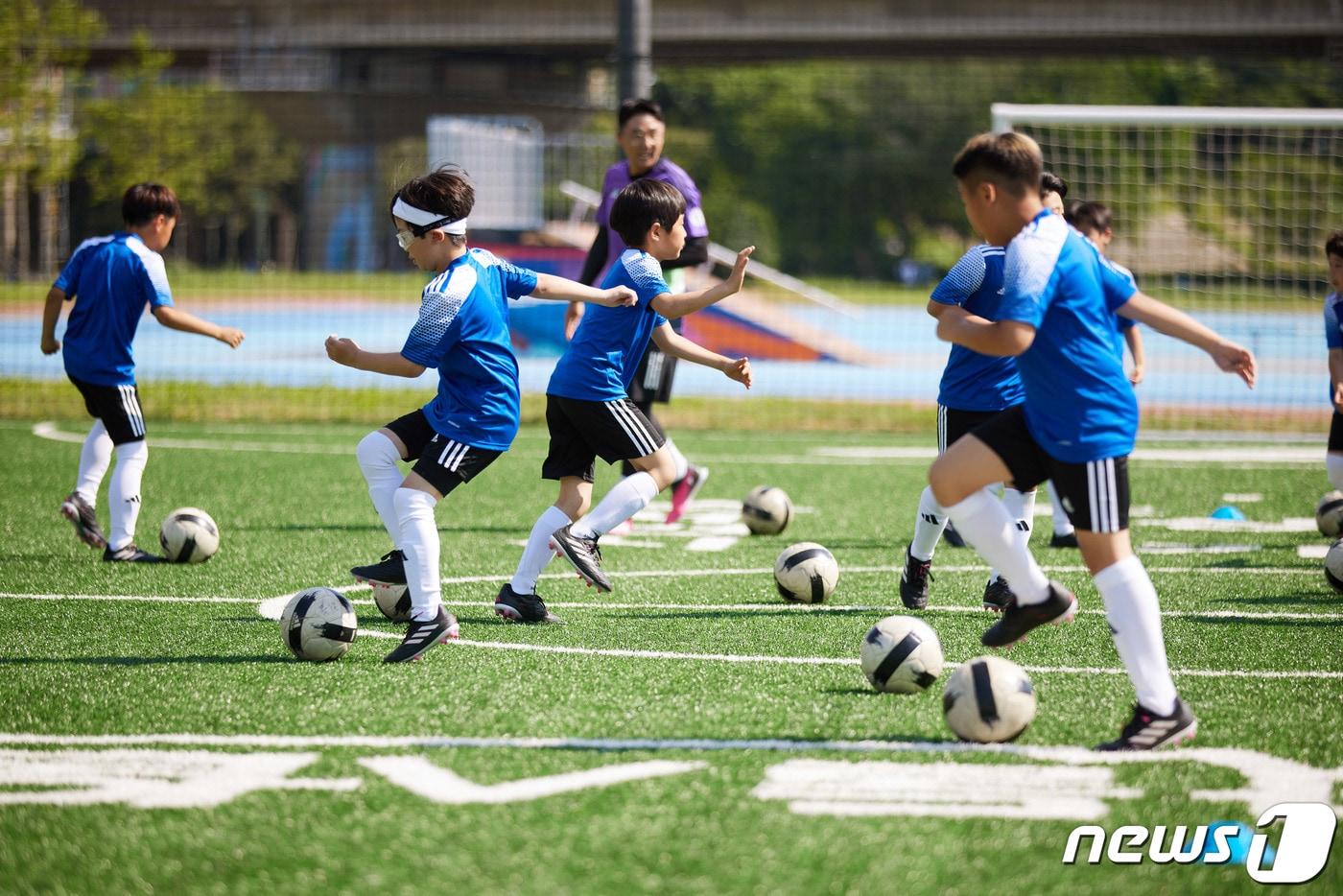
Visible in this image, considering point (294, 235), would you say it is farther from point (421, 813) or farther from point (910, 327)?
point (421, 813)

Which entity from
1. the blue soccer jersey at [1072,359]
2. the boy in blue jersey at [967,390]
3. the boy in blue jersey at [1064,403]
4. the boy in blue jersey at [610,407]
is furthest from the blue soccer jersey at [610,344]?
the blue soccer jersey at [1072,359]

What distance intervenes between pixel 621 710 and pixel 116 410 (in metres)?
4.50

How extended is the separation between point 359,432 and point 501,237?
49.2ft

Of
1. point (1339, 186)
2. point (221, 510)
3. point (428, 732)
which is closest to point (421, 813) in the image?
point (428, 732)

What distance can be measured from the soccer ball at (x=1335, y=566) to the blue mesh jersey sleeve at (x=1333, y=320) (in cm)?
105

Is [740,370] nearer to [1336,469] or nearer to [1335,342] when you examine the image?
[1335,342]

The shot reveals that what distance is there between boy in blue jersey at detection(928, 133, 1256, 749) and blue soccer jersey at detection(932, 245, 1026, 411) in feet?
5.43

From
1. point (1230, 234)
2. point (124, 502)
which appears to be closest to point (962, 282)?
point (124, 502)

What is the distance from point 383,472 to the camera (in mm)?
5973

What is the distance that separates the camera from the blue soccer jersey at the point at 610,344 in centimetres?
649

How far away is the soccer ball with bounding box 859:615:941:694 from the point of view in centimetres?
504

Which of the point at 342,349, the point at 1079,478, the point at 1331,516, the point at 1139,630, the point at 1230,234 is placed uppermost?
the point at 342,349

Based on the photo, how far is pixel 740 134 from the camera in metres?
55.4

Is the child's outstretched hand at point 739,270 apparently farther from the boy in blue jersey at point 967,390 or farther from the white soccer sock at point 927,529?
the white soccer sock at point 927,529
